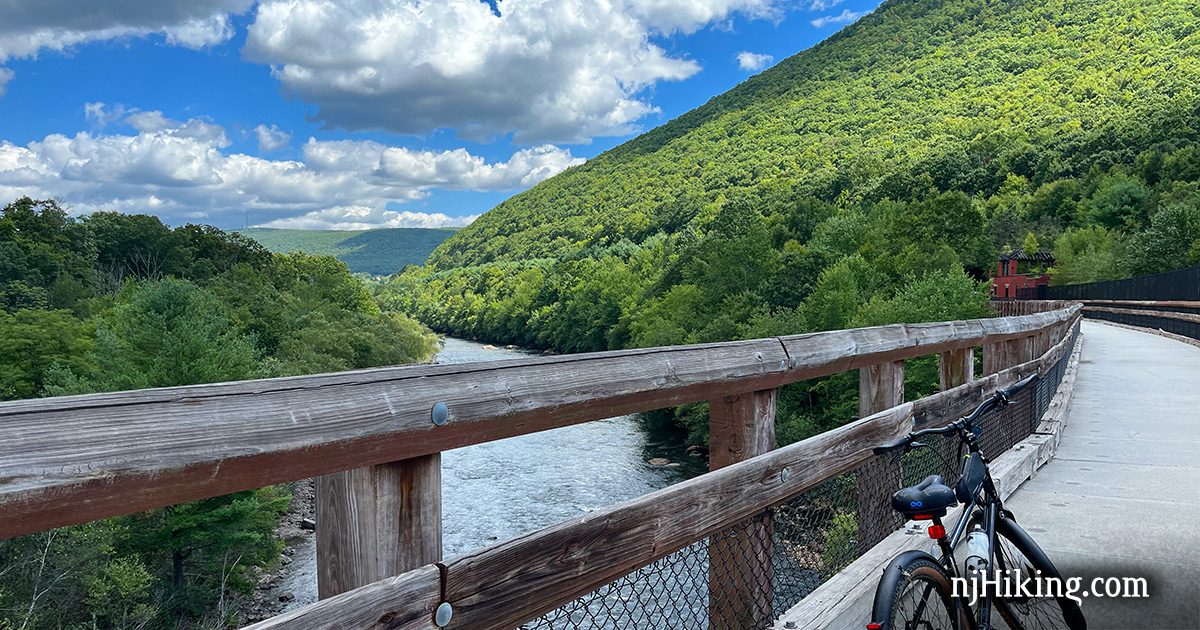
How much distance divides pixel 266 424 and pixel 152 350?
35924 millimetres

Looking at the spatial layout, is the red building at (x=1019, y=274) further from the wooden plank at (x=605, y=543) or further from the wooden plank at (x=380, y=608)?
the wooden plank at (x=380, y=608)

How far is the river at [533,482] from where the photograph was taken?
21.1 meters

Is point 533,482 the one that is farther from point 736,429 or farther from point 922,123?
point 922,123

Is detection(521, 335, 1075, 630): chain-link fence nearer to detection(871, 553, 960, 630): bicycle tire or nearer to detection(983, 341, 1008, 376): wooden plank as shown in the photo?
detection(871, 553, 960, 630): bicycle tire

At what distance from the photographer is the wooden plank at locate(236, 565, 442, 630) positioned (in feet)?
4.09

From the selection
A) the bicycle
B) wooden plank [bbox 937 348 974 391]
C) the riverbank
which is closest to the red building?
the riverbank

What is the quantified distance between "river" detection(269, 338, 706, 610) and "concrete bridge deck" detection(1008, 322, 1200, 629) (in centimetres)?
1164

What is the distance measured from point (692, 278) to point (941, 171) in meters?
41.5

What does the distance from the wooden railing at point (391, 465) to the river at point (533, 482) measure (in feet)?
48.4

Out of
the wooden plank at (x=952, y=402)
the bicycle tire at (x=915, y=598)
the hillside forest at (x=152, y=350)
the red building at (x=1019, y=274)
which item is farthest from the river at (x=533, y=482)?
the red building at (x=1019, y=274)

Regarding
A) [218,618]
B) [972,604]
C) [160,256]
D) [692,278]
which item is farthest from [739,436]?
[160,256]

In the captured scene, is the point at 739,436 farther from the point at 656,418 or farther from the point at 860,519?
the point at 656,418

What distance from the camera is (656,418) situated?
127 feet

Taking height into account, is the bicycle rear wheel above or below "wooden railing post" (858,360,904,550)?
below
